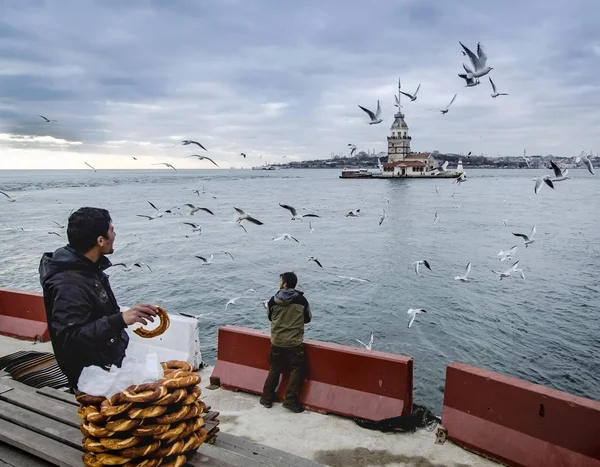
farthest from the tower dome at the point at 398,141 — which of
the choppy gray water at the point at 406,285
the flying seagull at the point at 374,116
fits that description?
the flying seagull at the point at 374,116

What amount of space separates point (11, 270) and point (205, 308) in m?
14.3

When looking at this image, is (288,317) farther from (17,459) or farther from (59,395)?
(17,459)

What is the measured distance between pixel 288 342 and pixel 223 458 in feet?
8.59

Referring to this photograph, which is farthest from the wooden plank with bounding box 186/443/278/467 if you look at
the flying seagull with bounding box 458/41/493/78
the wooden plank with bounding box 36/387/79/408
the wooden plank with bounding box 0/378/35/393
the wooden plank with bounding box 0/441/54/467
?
the flying seagull with bounding box 458/41/493/78

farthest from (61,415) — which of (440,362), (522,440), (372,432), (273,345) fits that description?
(440,362)

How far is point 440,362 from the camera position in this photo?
13.5m

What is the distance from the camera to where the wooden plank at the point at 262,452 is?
3646 mm

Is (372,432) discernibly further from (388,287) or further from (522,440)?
(388,287)

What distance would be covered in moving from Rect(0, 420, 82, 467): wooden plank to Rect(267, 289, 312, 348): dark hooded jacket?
2922mm

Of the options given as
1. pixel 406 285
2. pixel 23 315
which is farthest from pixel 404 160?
pixel 23 315

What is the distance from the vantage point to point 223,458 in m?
3.44

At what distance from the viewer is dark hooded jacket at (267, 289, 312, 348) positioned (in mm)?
6016

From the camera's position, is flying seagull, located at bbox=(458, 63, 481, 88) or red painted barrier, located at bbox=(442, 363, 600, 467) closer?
red painted barrier, located at bbox=(442, 363, 600, 467)

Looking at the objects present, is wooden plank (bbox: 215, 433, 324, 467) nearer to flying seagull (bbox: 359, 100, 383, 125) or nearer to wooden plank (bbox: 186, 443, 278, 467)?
wooden plank (bbox: 186, 443, 278, 467)
